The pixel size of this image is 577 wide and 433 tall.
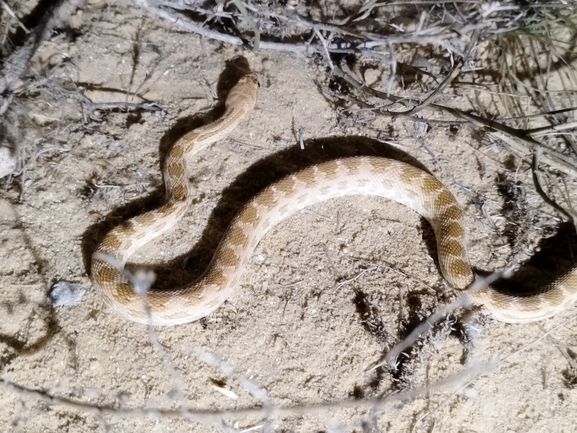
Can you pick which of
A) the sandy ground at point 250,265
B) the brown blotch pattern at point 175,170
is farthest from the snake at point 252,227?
the sandy ground at point 250,265

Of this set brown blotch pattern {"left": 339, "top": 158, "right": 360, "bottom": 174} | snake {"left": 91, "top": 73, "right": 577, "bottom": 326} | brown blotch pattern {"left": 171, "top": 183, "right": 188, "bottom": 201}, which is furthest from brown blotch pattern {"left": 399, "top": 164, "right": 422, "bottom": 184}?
brown blotch pattern {"left": 171, "top": 183, "right": 188, "bottom": 201}

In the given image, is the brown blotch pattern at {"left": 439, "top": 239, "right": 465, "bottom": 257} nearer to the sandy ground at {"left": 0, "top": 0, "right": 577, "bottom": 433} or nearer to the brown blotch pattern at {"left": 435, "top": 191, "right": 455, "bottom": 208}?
the sandy ground at {"left": 0, "top": 0, "right": 577, "bottom": 433}

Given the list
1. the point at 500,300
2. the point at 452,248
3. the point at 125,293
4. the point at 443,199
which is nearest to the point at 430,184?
the point at 443,199

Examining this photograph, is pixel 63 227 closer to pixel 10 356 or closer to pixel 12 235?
pixel 12 235

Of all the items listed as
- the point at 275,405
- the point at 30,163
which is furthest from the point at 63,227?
the point at 275,405

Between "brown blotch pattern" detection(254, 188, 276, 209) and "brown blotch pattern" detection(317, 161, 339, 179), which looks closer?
"brown blotch pattern" detection(254, 188, 276, 209)

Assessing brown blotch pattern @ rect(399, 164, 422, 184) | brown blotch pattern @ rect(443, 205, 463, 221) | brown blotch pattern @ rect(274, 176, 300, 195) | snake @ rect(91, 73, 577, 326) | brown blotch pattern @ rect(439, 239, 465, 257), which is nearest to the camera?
snake @ rect(91, 73, 577, 326)

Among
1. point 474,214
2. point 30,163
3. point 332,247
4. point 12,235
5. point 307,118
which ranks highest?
point 30,163
